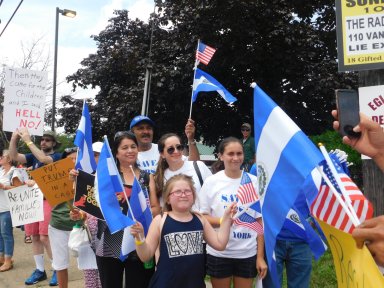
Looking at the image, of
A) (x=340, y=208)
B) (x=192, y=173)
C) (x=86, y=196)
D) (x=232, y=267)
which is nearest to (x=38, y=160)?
(x=86, y=196)

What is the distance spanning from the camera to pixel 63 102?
18.3 metres

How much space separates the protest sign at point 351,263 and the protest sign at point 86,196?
2010 millimetres

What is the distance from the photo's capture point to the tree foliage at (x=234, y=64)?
40.6 feet

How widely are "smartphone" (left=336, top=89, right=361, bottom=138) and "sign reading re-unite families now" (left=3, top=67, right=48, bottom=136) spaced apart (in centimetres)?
456

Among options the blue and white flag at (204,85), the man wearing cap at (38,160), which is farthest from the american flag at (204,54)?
the man wearing cap at (38,160)

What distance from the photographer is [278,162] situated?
2303 mm

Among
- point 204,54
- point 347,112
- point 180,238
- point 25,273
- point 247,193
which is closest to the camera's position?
point 347,112

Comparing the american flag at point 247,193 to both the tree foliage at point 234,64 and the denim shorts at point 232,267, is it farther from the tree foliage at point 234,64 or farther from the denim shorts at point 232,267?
the tree foliage at point 234,64

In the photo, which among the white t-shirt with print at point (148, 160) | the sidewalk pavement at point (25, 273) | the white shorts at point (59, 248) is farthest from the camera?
the sidewalk pavement at point (25, 273)

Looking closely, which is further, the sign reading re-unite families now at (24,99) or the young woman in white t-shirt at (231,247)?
the sign reading re-unite families now at (24,99)

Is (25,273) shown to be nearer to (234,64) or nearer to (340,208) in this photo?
(340,208)

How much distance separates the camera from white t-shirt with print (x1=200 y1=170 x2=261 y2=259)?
3.62 metres

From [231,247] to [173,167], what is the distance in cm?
87

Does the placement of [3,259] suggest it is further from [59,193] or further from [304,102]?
[304,102]
